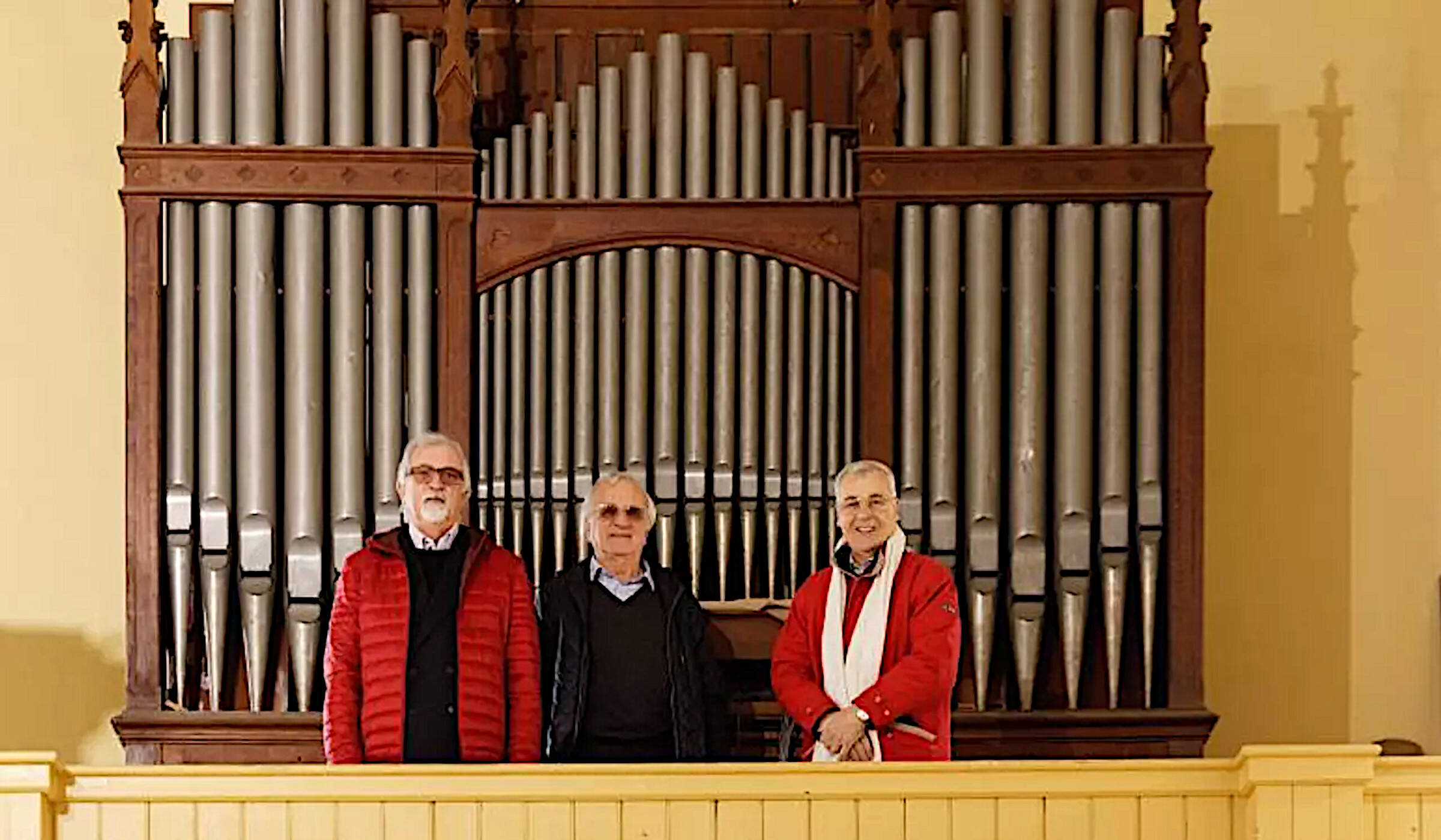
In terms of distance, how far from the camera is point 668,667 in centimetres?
580

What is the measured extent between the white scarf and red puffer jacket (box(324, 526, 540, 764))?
630 millimetres

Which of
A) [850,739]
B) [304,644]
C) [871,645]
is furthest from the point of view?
[304,644]

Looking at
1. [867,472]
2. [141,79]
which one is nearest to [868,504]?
[867,472]

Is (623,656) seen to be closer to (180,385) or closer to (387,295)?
(387,295)

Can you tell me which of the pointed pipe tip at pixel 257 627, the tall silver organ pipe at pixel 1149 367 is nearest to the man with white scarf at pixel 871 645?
the tall silver organ pipe at pixel 1149 367

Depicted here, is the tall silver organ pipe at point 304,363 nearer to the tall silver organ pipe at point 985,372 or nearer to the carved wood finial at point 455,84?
the carved wood finial at point 455,84

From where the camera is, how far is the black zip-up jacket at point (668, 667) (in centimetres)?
574

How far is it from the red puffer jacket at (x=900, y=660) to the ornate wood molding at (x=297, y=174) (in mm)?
1505

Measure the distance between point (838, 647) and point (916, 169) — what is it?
1413 mm

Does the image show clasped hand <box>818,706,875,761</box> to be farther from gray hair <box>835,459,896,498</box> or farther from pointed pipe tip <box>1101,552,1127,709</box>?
pointed pipe tip <box>1101,552,1127,709</box>

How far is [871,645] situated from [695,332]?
116 centimetres

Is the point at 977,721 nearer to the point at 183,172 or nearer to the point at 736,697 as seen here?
the point at 736,697

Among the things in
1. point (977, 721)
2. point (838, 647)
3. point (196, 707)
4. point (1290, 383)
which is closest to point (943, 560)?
point (977, 721)

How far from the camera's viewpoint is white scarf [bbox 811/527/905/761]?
5762mm
